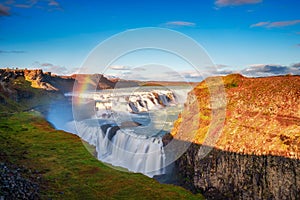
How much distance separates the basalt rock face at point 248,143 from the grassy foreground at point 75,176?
336 centimetres

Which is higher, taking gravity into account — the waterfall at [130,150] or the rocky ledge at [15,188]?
the rocky ledge at [15,188]

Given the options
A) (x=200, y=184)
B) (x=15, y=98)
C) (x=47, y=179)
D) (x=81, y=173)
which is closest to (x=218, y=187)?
(x=200, y=184)

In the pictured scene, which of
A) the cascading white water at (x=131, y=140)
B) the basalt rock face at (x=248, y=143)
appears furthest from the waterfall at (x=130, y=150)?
the basalt rock face at (x=248, y=143)

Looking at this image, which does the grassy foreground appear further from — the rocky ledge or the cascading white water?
the cascading white water

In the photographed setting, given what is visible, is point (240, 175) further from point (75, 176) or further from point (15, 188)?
point (15, 188)

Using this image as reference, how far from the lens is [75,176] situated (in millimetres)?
29172

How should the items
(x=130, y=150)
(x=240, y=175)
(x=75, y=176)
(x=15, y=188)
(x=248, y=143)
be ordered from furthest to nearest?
(x=130, y=150)
(x=75, y=176)
(x=248, y=143)
(x=240, y=175)
(x=15, y=188)

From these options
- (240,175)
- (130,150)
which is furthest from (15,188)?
(130,150)

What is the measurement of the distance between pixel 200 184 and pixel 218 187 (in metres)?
2.28

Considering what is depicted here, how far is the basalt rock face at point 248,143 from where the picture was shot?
2172 centimetres

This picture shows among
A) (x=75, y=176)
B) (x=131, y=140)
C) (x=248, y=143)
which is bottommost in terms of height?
(x=75, y=176)

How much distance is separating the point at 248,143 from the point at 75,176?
18.5 m

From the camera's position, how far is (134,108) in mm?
70438

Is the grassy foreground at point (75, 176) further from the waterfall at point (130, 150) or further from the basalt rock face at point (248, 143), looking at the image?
the waterfall at point (130, 150)
